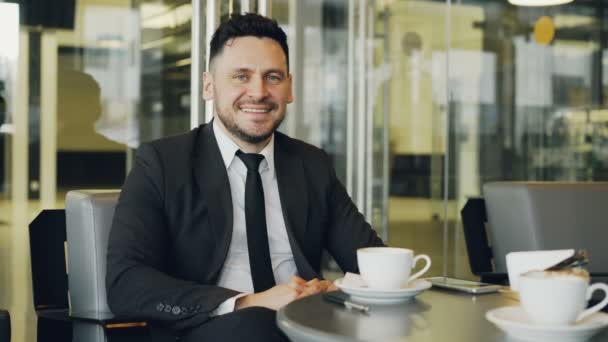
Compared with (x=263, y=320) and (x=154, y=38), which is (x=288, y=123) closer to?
(x=154, y=38)

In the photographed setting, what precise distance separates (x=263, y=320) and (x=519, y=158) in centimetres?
646

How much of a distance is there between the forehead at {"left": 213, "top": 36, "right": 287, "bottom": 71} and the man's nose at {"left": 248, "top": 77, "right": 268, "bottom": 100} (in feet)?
0.15

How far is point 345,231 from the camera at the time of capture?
2723 millimetres

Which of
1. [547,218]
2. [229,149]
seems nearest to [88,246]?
[229,149]

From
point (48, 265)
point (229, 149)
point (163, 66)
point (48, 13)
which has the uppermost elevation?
point (48, 13)

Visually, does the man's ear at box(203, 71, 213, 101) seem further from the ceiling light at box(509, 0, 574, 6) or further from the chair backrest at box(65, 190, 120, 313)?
the ceiling light at box(509, 0, 574, 6)

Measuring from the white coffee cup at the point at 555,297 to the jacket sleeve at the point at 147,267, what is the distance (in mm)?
932

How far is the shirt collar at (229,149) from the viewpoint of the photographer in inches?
103

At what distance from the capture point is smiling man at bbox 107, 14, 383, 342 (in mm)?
2229

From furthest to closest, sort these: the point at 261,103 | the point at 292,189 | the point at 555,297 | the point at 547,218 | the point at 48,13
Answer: the point at 48,13
the point at 547,218
the point at 292,189
the point at 261,103
the point at 555,297

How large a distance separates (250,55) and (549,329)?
1.50 meters

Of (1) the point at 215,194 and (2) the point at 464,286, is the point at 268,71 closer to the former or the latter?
(1) the point at 215,194

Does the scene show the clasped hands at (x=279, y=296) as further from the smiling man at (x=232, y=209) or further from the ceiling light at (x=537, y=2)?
the ceiling light at (x=537, y=2)

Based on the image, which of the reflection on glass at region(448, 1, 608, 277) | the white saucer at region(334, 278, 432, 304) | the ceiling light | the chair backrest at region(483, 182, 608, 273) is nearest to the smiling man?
the white saucer at region(334, 278, 432, 304)
